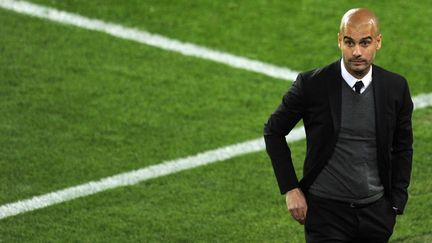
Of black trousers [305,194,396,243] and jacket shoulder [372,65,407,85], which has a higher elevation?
jacket shoulder [372,65,407,85]

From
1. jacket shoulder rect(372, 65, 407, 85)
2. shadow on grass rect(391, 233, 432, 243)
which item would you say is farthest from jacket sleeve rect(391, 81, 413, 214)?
shadow on grass rect(391, 233, 432, 243)

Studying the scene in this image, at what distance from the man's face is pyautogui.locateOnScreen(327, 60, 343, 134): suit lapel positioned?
13 cm

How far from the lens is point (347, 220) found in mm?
5691

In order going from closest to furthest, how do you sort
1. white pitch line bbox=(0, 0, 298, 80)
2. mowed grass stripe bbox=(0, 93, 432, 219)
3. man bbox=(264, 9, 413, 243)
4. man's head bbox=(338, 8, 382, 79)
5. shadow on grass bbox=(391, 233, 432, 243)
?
man's head bbox=(338, 8, 382, 79) → man bbox=(264, 9, 413, 243) → shadow on grass bbox=(391, 233, 432, 243) → mowed grass stripe bbox=(0, 93, 432, 219) → white pitch line bbox=(0, 0, 298, 80)

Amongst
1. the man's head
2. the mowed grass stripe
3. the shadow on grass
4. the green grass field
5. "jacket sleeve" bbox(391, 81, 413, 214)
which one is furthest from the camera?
the mowed grass stripe

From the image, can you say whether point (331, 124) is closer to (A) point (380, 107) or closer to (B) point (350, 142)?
(B) point (350, 142)

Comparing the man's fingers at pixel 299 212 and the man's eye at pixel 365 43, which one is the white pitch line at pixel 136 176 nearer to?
the man's fingers at pixel 299 212

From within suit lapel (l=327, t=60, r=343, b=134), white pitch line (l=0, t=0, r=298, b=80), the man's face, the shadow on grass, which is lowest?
white pitch line (l=0, t=0, r=298, b=80)

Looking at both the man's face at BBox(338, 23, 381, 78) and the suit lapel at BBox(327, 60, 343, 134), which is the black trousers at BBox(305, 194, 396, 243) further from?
the man's face at BBox(338, 23, 381, 78)

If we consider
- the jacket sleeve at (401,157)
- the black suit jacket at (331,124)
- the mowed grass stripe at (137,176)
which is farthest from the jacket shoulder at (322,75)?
the mowed grass stripe at (137,176)

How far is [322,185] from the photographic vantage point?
5715 mm

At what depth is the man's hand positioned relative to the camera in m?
5.68

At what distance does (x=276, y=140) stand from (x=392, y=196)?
590 mm

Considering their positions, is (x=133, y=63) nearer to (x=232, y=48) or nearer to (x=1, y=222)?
(x=232, y=48)
